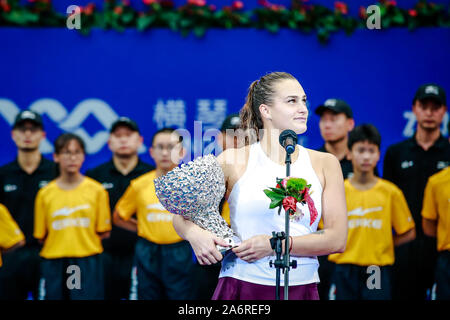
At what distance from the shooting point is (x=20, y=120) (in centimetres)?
575

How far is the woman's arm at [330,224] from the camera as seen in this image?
98.9 inches

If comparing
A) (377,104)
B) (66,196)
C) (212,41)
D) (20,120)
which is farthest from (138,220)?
(377,104)

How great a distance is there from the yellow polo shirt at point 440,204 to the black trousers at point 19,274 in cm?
341

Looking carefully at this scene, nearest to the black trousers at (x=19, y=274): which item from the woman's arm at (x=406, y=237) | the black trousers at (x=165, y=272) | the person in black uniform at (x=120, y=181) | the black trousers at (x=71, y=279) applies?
the black trousers at (x=71, y=279)

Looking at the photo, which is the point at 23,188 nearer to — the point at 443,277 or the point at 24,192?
the point at 24,192

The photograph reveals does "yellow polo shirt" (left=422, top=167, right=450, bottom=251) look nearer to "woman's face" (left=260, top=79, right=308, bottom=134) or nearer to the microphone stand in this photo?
"woman's face" (left=260, top=79, right=308, bottom=134)

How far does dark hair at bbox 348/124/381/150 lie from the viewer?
510cm

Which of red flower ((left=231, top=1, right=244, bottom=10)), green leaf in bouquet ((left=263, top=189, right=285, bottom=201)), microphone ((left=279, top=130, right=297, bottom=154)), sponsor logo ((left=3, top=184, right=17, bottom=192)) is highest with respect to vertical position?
red flower ((left=231, top=1, right=244, bottom=10))

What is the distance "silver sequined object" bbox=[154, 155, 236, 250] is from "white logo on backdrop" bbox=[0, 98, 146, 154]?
3.75 meters

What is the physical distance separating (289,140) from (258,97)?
0.46m

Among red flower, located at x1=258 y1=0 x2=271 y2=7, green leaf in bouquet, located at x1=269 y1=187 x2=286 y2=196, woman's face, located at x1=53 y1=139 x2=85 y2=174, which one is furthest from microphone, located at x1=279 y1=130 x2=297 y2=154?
red flower, located at x1=258 y1=0 x2=271 y2=7

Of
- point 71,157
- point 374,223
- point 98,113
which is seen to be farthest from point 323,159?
point 98,113

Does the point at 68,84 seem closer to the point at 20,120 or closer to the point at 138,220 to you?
the point at 20,120
